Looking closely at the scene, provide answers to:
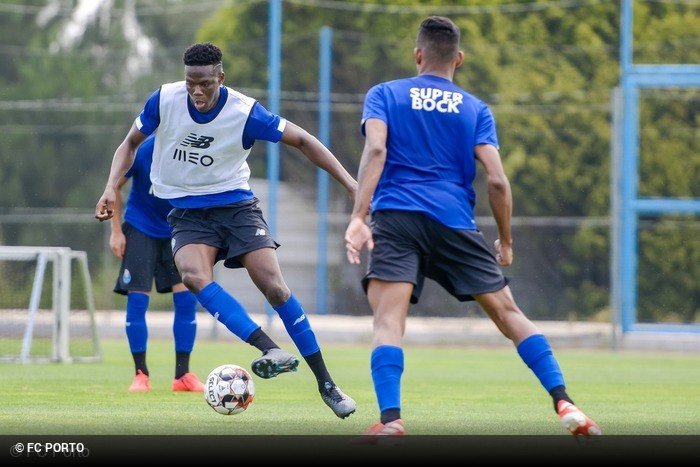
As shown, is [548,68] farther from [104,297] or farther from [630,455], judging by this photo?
[630,455]

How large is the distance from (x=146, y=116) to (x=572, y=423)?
336cm

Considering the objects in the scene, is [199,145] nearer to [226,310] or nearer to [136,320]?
[226,310]

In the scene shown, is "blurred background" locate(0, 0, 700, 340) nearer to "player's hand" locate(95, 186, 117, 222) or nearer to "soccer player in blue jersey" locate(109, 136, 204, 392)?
"soccer player in blue jersey" locate(109, 136, 204, 392)

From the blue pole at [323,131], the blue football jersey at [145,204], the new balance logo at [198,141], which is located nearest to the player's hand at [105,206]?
the new balance logo at [198,141]

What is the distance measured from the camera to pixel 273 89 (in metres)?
18.3

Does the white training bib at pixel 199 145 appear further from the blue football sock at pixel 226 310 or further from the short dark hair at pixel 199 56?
the blue football sock at pixel 226 310

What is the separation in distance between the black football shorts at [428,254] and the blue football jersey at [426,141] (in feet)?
0.18

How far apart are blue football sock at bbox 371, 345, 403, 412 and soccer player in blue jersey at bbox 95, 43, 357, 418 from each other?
57.1 inches

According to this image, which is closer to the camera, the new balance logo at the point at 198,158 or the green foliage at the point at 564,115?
the new balance logo at the point at 198,158

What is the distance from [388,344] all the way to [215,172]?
2113 mm

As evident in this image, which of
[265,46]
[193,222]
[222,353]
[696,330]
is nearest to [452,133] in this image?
[193,222]

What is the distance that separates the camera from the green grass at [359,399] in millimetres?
7566

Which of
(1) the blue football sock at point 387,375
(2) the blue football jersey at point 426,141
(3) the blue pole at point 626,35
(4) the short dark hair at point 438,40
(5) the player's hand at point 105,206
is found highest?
(3) the blue pole at point 626,35

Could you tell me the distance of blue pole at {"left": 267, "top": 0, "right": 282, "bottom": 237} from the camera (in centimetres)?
1817
